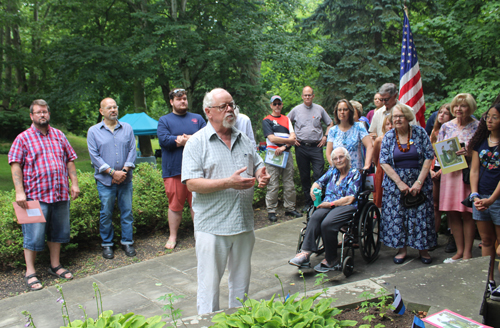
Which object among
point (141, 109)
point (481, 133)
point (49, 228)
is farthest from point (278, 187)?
point (141, 109)

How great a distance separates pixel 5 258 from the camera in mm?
4340

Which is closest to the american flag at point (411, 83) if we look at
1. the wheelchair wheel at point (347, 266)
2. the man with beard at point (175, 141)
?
the wheelchair wheel at point (347, 266)

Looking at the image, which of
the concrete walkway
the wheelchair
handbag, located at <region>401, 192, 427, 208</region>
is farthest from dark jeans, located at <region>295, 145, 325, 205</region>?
handbag, located at <region>401, 192, 427, 208</region>

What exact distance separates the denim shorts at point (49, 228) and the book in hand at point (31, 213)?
0.12 m

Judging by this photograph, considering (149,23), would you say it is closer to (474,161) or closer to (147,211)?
(147,211)

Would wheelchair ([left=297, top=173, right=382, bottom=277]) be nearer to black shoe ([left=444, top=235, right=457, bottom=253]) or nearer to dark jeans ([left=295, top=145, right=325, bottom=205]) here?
black shoe ([left=444, top=235, right=457, bottom=253])

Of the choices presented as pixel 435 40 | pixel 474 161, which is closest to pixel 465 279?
pixel 474 161

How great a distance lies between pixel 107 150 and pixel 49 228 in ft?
3.69

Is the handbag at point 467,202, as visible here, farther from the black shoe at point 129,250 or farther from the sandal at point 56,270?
the sandal at point 56,270

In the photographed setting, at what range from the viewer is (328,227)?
4102mm

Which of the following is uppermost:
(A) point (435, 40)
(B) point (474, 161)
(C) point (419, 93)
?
(A) point (435, 40)

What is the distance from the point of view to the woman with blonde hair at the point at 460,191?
434cm

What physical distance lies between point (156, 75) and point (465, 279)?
422 inches

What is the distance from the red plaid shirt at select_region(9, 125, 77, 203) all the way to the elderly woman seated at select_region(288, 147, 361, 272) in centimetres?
269
